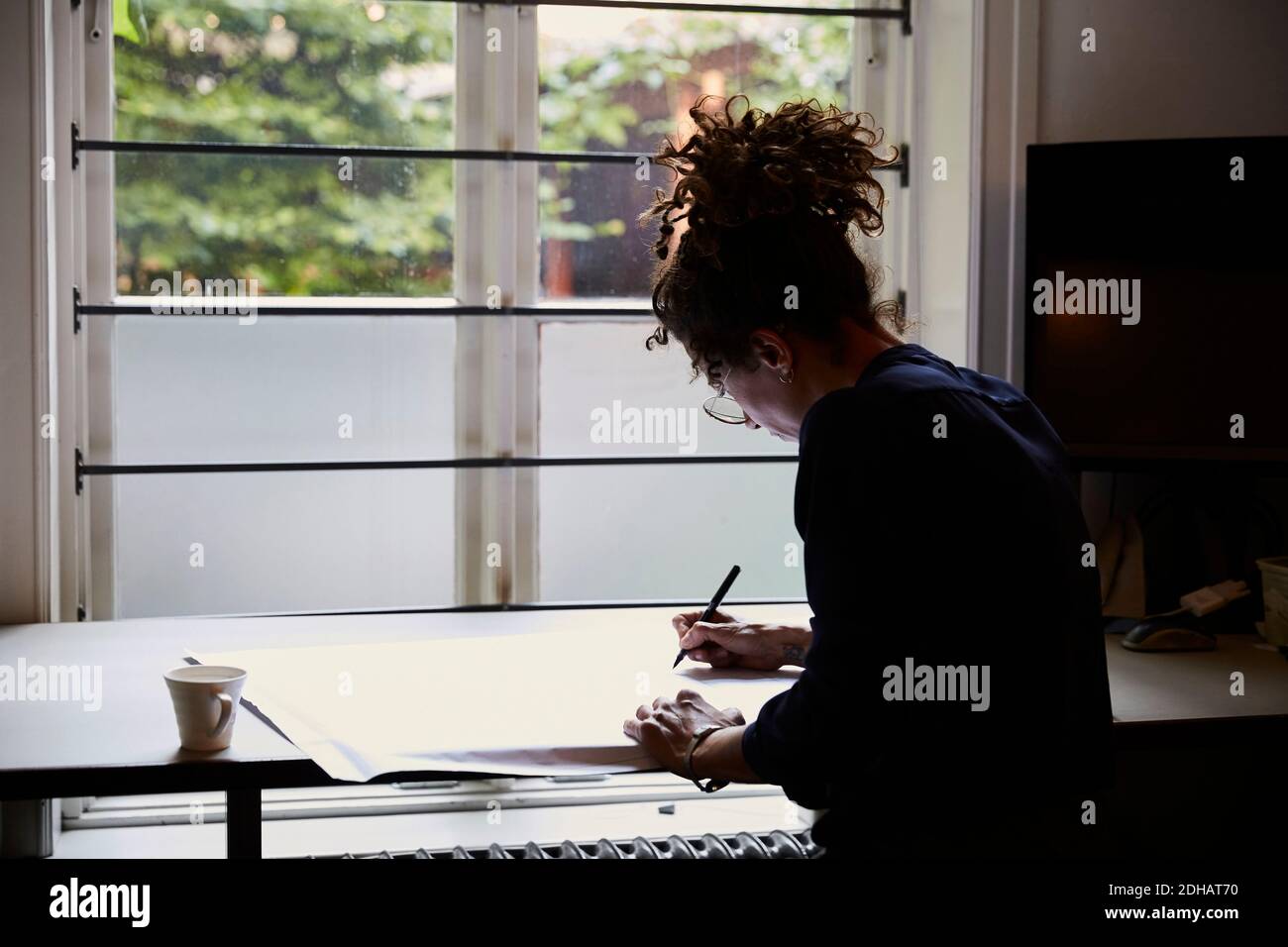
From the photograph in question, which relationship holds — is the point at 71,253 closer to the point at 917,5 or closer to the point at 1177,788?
the point at 917,5

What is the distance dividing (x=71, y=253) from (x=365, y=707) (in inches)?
52.1

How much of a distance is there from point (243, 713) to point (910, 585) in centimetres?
92

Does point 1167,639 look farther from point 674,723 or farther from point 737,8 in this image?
point 737,8

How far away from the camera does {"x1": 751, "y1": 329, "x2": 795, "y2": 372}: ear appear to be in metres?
1.39

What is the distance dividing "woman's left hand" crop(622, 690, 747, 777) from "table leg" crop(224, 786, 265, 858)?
473 millimetres

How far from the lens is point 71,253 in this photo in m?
2.42

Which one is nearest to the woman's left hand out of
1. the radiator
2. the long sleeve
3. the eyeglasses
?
the long sleeve

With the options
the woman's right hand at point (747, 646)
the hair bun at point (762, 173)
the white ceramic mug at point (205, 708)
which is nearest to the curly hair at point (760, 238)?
the hair bun at point (762, 173)

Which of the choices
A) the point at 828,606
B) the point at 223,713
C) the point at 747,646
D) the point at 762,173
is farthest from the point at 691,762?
the point at 762,173

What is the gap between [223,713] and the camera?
57.6 inches

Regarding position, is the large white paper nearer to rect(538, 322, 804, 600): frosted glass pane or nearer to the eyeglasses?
the eyeglasses

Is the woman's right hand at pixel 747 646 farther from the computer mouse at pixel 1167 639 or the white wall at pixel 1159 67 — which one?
the white wall at pixel 1159 67
